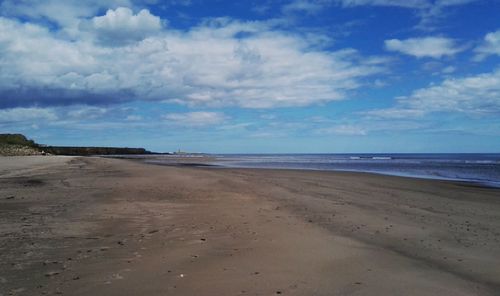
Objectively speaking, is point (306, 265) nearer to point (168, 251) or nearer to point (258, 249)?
point (258, 249)

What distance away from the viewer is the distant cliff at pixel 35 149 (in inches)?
2579

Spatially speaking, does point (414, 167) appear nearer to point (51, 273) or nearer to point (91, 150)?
point (51, 273)

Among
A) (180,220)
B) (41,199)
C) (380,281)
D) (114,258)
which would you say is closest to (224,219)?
(180,220)

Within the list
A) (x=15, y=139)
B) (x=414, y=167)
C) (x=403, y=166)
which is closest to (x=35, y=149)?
(x=15, y=139)

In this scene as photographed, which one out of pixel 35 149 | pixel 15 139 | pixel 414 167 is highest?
pixel 15 139

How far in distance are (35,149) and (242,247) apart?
270 ft

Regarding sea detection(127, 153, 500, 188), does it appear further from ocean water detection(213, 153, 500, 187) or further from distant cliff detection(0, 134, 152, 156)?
distant cliff detection(0, 134, 152, 156)

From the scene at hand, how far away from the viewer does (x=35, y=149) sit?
79.1 m

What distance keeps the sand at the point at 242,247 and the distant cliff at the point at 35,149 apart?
59263 mm

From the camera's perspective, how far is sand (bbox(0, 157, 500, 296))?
17.9ft

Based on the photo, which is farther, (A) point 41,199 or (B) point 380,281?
(A) point 41,199

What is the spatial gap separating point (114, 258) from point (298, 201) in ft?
29.4

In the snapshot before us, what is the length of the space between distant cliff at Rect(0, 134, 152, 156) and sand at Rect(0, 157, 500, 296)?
59263 mm

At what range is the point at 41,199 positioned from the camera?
537 inches
